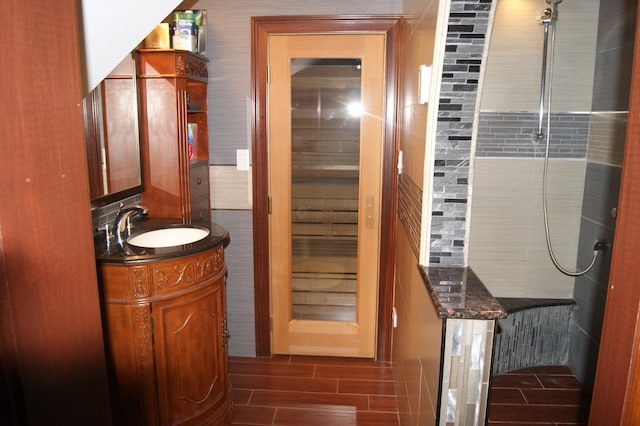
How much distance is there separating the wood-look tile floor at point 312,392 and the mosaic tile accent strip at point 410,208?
1.08 m

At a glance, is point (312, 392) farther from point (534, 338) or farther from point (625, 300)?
point (625, 300)

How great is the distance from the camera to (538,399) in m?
2.84

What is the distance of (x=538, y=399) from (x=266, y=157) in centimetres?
219

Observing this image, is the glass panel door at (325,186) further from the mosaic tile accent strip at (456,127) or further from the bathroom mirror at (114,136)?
the mosaic tile accent strip at (456,127)

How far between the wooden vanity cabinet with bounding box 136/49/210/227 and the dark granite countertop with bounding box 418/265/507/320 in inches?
53.6

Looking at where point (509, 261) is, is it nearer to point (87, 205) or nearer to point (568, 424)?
point (568, 424)

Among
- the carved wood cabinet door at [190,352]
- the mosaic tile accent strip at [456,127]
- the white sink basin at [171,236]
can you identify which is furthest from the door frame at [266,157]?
the mosaic tile accent strip at [456,127]

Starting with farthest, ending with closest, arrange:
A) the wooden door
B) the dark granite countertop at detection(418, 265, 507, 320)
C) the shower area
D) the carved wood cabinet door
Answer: the wooden door → the shower area → the carved wood cabinet door → the dark granite countertop at detection(418, 265, 507, 320)

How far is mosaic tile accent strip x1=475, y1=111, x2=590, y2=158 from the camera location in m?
2.85

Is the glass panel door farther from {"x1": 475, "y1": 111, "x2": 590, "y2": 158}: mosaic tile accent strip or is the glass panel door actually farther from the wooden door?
{"x1": 475, "y1": 111, "x2": 590, "y2": 158}: mosaic tile accent strip

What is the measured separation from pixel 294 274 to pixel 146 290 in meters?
1.37

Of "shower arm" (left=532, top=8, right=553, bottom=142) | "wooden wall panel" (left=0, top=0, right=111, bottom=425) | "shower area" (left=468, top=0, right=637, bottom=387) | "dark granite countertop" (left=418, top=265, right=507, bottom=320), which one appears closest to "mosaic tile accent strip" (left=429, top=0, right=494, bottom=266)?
"dark granite countertop" (left=418, top=265, right=507, bottom=320)

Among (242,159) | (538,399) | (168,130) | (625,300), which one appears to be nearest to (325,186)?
(242,159)

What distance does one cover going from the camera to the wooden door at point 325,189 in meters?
3.04
